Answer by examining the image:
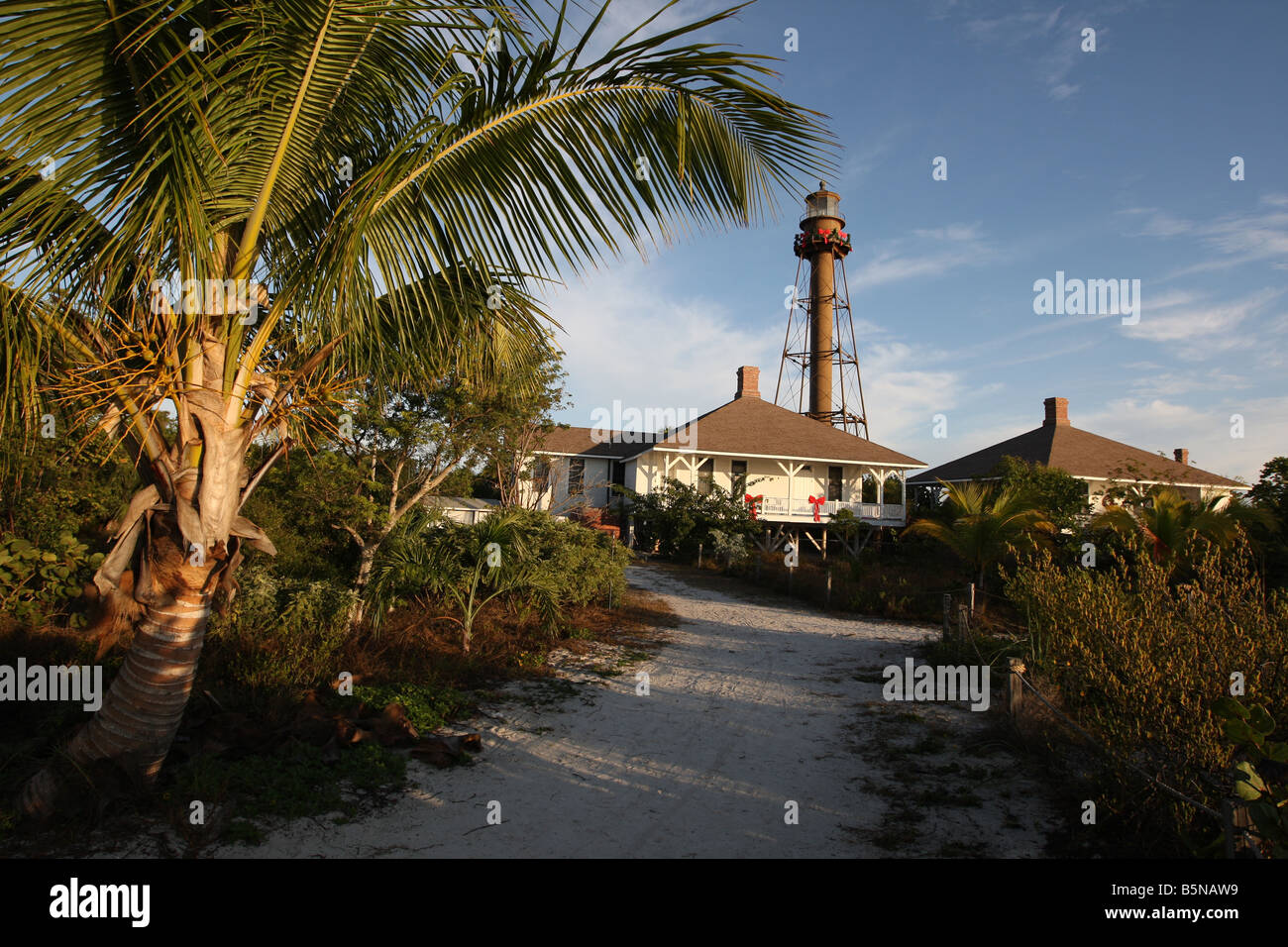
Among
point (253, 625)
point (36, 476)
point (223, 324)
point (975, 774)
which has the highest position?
point (223, 324)

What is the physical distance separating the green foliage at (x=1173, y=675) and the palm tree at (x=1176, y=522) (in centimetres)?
795

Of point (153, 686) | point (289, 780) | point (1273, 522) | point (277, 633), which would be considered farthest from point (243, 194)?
point (1273, 522)

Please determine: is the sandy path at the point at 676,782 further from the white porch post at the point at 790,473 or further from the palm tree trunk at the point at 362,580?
the white porch post at the point at 790,473

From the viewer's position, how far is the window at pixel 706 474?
84.0ft

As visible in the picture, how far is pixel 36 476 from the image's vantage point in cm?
685

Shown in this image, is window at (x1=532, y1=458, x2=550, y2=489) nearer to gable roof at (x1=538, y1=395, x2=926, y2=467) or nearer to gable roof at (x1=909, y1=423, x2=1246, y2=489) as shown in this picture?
gable roof at (x1=538, y1=395, x2=926, y2=467)

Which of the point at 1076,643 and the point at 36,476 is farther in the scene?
the point at 36,476

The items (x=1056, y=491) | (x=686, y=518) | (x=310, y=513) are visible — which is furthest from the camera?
(x=686, y=518)

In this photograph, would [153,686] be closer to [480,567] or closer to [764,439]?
[480,567]

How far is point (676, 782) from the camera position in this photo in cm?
532

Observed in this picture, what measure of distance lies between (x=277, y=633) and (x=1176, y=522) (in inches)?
558
